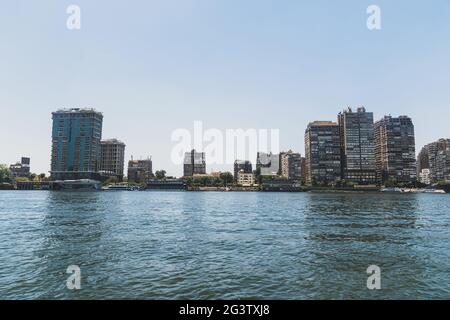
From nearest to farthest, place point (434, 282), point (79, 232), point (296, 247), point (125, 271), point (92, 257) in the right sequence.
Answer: point (434, 282), point (125, 271), point (92, 257), point (296, 247), point (79, 232)

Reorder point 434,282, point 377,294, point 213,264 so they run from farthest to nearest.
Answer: point 213,264, point 434,282, point 377,294

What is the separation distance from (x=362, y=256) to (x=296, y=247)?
5.20 meters

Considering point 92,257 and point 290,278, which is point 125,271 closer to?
point 92,257

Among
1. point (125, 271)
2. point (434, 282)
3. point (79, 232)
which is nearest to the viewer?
point (434, 282)

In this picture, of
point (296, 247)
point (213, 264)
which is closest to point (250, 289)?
point (213, 264)

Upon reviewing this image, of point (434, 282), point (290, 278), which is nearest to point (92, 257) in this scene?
point (290, 278)

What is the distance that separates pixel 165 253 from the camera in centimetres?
2375

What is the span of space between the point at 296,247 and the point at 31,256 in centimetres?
2069

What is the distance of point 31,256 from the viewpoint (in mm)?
23172
